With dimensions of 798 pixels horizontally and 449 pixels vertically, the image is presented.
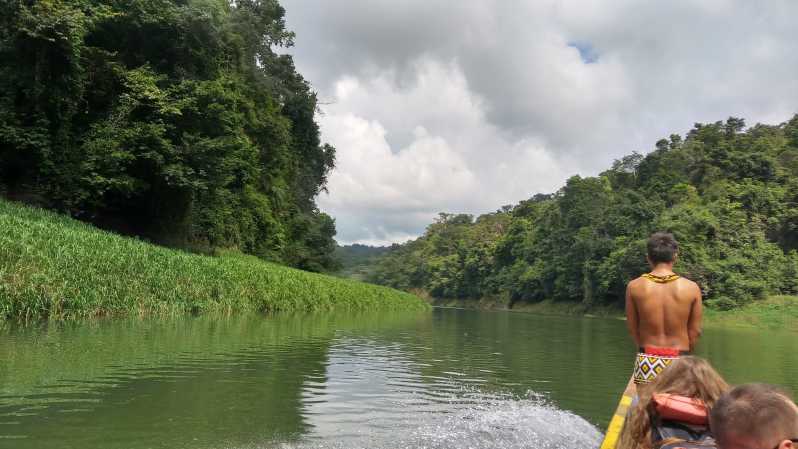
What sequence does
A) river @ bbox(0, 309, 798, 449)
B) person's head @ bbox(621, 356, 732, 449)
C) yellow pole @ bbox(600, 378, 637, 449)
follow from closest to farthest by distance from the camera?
person's head @ bbox(621, 356, 732, 449)
yellow pole @ bbox(600, 378, 637, 449)
river @ bbox(0, 309, 798, 449)

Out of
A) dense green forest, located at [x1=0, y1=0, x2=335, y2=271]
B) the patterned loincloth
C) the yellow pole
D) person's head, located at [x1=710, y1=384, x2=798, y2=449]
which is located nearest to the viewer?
person's head, located at [x1=710, y1=384, x2=798, y2=449]

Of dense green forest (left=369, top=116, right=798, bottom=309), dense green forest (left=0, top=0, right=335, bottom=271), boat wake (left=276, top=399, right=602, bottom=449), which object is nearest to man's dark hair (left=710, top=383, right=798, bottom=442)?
boat wake (left=276, top=399, right=602, bottom=449)

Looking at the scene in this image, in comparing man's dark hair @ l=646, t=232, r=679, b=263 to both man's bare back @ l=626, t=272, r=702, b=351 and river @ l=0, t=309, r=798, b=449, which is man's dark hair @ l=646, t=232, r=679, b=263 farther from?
river @ l=0, t=309, r=798, b=449

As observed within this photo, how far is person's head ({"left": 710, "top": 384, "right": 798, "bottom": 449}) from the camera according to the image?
72.0 inches

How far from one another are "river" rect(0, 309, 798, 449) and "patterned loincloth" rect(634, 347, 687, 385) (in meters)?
1.22

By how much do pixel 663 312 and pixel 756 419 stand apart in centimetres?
273

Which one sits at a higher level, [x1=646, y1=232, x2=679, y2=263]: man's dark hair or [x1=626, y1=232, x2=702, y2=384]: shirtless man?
[x1=646, y1=232, x2=679, y2=263]: man's dark hair

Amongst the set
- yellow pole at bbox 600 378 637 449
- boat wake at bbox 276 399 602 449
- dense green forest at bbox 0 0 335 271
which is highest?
dense green forest at bbox 0 0 335 271

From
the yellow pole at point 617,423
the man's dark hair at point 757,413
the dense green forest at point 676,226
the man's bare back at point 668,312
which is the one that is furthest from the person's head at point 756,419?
the dense green forest at point 676,226

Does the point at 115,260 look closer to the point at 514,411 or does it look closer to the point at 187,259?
the point at 187,259

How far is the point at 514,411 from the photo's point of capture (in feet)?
21.0

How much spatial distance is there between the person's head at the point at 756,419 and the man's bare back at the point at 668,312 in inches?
104

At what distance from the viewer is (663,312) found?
4.44 meters

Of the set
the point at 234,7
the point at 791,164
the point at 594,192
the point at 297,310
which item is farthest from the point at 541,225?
the point at 297,310
